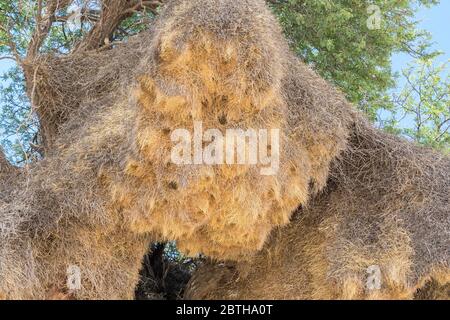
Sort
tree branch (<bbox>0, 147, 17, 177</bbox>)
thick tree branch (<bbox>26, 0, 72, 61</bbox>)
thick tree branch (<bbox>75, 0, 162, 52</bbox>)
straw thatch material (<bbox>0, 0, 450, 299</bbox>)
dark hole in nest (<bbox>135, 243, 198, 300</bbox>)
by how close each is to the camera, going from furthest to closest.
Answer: dark hole in nest (<bbox>135, 243, 198, 300</bbox>) < thick tree branch (<bbox>75, 0, 162, 52</bbox>) < thick tree branch (<bbox>26, 0, 72, 61</bbox>) < tree branch (<bbox>0, 147, 17, 177</bbox>) < straw thatch material (<bbox>0, 0, 450, 299</bbox>)

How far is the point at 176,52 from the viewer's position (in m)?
8.19

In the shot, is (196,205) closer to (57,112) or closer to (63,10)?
(57,112)

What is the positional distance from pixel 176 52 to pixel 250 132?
4.33 feet

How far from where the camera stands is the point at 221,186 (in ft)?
28.6

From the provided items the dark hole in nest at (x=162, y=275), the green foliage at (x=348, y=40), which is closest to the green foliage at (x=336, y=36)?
the green foliage at (x=348, y=40)

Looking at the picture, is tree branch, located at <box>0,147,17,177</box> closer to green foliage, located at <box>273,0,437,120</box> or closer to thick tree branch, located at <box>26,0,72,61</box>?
thick tree branch, located at <box>26,0,72,61</box>

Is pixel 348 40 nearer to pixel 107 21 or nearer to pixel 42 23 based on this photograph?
pixel 107 21

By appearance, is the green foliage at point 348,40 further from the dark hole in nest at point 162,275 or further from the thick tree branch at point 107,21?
the dark hole in nest at point 162,275

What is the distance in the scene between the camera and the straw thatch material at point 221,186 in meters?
8.40

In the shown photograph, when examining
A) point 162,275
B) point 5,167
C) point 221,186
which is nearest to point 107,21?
point 5,167

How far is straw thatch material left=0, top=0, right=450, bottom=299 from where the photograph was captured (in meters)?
8.40

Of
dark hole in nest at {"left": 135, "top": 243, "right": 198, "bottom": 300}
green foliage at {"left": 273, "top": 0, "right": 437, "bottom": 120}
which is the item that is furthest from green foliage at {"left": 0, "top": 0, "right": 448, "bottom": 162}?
dark hole in nest at {"left": 135, "top": 243, "right": 198, "bottom": 300}

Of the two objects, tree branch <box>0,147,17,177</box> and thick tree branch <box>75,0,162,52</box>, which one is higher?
thick tree branch <box>75,0,162,52</box>

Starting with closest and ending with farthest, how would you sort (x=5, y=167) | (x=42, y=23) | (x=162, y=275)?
(x=5, y=167) < (x=42, y=23) < (x=162, y=275)
